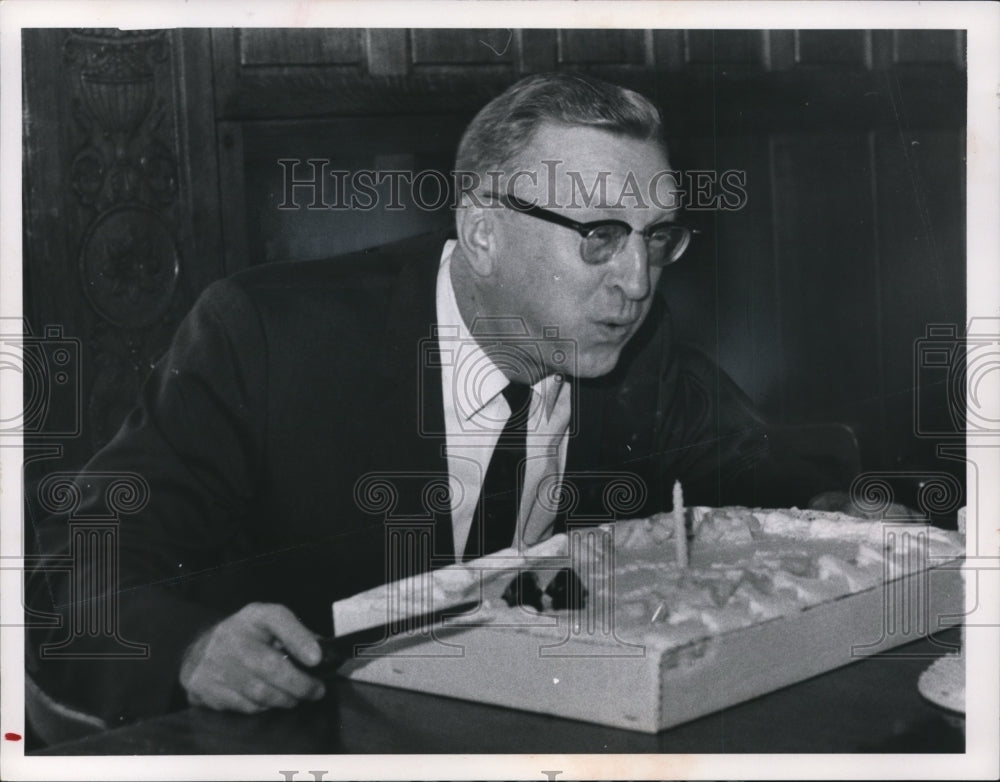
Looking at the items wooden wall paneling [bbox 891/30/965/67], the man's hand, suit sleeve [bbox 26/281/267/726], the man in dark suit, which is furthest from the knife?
wooden wall paneling [bbox 891/30/965/67]

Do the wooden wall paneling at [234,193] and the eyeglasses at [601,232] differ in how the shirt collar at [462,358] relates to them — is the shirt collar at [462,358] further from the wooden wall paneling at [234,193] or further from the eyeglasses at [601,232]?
the wooden wall paneling at [234,193]

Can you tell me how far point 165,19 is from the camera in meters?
1.72

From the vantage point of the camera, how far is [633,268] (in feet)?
5.69

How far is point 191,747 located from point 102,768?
8.1 inches

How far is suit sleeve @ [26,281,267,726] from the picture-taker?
5.56 feet

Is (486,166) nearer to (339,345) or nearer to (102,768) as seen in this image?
(339,345)

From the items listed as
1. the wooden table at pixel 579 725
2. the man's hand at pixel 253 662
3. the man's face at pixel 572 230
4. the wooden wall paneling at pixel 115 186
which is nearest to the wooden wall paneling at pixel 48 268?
the wooden wall paneling at pixel 115 186

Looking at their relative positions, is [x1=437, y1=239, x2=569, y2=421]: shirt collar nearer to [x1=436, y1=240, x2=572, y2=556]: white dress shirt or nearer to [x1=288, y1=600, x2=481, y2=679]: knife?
[x1=436, y1=240, x2=572, y2=556]: white dress shirt

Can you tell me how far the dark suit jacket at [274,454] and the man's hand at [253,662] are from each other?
0.08m

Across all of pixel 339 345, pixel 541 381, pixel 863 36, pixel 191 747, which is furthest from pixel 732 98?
pixel 191 747

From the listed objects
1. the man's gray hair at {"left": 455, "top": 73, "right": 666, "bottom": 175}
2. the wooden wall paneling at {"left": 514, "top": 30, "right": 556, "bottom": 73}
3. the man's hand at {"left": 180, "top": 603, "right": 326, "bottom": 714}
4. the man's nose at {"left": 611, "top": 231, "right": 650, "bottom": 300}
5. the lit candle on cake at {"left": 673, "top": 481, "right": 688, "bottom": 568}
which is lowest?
the man's hand at {"left": 180, "top": 603, "right": 326, "bottom": 714}

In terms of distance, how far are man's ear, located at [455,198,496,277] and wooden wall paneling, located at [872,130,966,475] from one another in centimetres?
55

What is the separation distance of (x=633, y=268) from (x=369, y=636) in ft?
1.92

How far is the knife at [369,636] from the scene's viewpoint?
1.50 m
